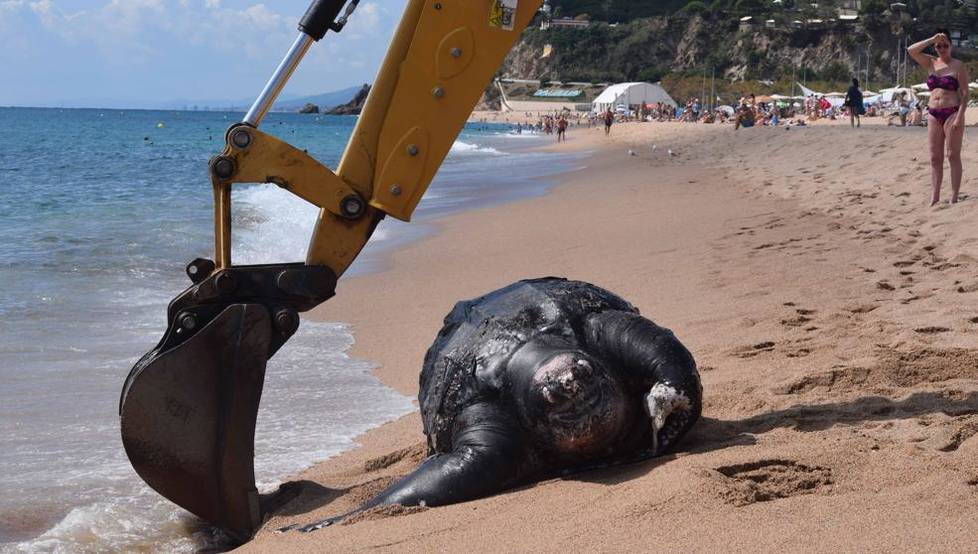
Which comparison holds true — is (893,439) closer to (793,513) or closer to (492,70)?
(793,513)

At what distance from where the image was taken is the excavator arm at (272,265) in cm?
400

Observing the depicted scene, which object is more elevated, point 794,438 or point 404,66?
point 404,66

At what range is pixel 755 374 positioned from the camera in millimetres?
5012

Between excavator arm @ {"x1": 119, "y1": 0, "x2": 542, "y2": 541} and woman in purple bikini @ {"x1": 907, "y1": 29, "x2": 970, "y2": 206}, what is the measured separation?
651cm

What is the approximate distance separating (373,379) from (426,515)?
9.48ft

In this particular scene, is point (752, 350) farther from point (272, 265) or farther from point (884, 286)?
point (272, 265)

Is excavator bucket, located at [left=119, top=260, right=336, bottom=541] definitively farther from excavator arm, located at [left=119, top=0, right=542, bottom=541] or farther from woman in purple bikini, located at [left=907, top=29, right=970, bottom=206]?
woman in purple bikini, located at [left=907, top=29, right=970, bottom=206]

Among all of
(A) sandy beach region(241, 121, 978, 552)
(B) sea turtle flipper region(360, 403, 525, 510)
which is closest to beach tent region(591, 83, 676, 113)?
(A) sandy beach region(241, 121, 978, 552)

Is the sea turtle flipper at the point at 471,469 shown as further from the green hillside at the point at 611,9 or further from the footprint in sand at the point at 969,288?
the green hillside at the point at 611,9

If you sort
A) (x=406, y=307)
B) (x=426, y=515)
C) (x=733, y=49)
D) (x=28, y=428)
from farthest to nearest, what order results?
(x=733, y=49) < (x=406, y=307) < (x=28, y=428) < (x=426, y=515)

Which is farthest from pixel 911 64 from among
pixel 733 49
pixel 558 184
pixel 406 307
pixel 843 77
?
pixel 406 307

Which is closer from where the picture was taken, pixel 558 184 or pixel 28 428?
pixel 28 428

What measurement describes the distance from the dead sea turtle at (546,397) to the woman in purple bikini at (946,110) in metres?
6.45

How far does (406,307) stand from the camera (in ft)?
27.9
